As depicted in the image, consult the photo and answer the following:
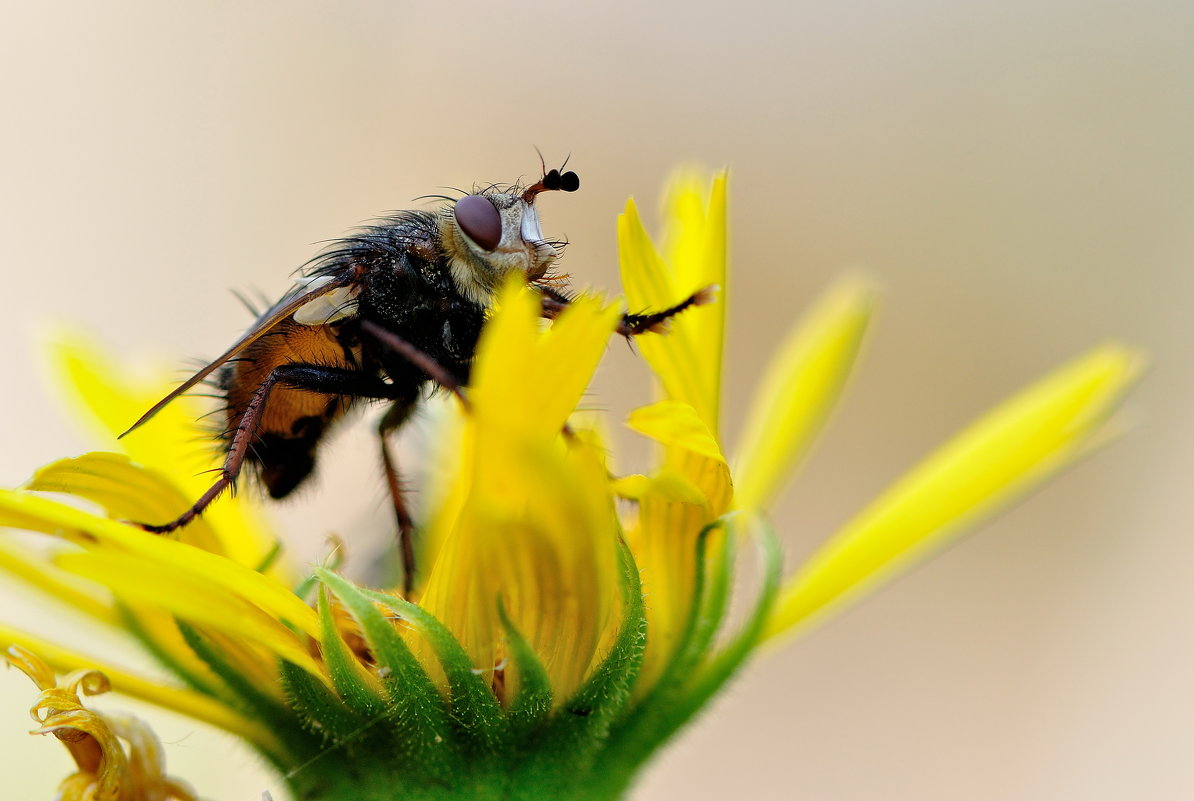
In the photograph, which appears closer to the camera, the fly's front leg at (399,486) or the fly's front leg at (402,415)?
the fly's front leg at (402,415)

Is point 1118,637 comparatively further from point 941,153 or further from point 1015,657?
point 941,153

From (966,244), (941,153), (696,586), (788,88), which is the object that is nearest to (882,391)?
(966,244)

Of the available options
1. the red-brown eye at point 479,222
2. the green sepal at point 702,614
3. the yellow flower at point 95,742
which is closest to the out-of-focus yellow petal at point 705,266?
the green sepal at point 702,614

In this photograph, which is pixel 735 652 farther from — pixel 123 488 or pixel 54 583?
pixel 54 583

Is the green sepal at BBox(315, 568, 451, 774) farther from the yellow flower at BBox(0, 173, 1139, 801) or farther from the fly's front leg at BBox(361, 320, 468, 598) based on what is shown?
the fly's front leg at BBox(361, 320, 468, 598)

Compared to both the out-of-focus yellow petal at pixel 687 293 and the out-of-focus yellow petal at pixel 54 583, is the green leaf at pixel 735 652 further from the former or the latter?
the out-of-focus yellow petal at pixel 54 583

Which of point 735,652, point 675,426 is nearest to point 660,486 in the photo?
point 675,426

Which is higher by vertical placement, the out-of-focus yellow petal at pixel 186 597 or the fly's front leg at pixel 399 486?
the out-of-focus yellow petal at pixel 186 597
